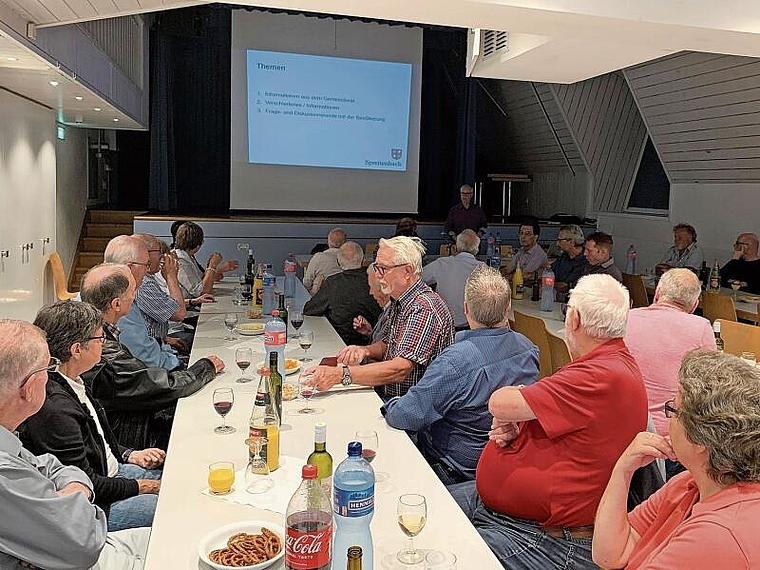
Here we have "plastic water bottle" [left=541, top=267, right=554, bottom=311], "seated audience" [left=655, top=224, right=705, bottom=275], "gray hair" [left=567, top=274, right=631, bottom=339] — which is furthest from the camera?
"seated audience" [left=655, top=224, right=705, bottom=275]

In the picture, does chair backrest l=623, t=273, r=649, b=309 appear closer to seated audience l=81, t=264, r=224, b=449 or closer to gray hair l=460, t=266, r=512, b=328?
gray hair l=460, t=266, r=512, b=328

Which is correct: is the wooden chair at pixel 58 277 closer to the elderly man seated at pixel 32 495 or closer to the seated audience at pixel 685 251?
the elderly man seated at pixel 32 495

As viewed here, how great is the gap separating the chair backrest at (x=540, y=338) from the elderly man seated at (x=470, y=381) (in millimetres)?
1630

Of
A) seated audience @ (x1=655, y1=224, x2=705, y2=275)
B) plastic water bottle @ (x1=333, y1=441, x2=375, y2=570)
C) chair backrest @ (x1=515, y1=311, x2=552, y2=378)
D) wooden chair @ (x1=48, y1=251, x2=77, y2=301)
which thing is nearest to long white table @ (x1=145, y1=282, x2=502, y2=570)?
plastic water bottle @ (x1=333, y1=441, x2=375, y2=570)

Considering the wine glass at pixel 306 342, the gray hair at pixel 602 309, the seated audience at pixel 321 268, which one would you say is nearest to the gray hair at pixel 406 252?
the wine glass at pixel 306 342

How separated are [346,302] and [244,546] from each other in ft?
9.61

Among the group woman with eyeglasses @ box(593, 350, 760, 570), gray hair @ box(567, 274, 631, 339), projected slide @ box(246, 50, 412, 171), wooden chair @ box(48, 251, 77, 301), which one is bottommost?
wooden chair @ box(48, 251, 77, 301)

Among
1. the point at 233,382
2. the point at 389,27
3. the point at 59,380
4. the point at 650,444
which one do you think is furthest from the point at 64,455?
the point at 389,27

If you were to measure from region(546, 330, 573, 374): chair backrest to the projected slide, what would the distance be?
22.6 ft

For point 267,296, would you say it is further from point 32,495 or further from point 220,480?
point 32,495

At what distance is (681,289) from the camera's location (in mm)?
3537

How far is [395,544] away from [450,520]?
21 cm

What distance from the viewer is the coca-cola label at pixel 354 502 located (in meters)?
1.55

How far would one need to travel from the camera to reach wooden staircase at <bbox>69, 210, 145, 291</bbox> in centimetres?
992
